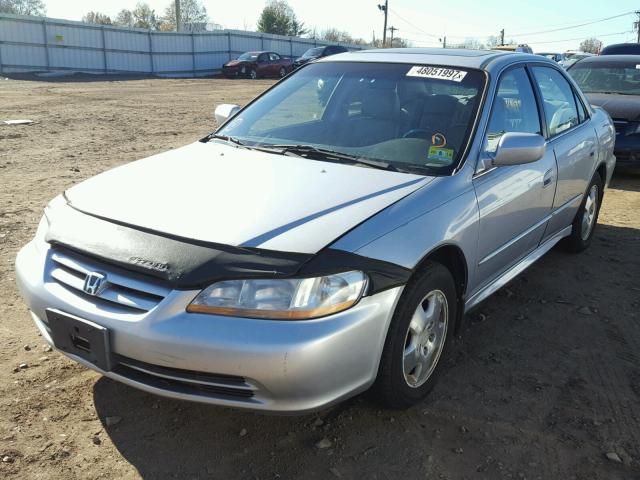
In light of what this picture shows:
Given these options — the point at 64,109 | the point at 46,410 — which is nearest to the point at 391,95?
the point at 46,410

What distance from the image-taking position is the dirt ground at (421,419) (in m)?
2.49

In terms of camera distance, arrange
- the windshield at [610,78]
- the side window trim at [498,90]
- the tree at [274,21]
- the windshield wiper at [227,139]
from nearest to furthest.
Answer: the side window trim at [498,90] < the windshield wiper at [227,139] < the windshield at [610,78] < the tree at [274,21]

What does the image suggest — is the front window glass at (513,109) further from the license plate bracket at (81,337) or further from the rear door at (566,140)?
the license plate bracket at (81,337)

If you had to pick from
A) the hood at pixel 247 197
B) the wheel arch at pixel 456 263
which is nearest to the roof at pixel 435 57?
the hood at pixel 247 197

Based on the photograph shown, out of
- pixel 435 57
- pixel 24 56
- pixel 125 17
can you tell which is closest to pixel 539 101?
pixel 435 57

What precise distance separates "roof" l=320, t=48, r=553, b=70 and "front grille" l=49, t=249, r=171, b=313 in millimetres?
2235

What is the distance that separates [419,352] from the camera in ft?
9.20

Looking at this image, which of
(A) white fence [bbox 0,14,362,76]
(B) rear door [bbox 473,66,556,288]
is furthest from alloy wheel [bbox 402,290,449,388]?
(A) white fence [bbox 0,14,362,76]

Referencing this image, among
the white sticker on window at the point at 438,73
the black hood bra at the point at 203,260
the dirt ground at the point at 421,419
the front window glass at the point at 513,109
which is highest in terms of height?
the white sticker on window at the point at 438,73

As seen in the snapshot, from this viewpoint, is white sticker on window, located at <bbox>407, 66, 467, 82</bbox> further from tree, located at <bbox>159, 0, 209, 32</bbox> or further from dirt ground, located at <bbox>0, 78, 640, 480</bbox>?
tree, located at <bbox>159, 0, 209, 32</bbox>

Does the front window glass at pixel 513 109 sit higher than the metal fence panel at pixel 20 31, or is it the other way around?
the metal fence panel at pixel 20 31

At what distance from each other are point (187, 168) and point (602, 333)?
8.91 feet

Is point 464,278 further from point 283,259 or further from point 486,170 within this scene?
point 283,259

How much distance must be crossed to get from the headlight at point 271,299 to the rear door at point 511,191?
4.03 ft
